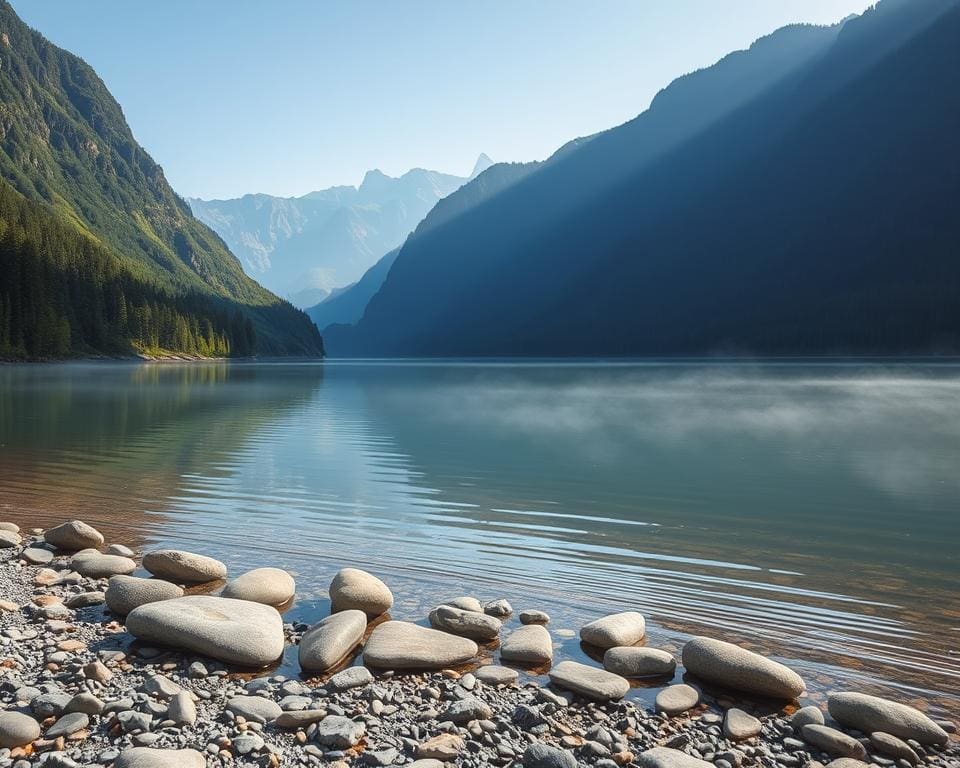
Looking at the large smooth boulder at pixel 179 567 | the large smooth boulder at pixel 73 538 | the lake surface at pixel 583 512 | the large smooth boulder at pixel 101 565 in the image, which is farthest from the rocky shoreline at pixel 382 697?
the large smooth boulder at pixel 73 538

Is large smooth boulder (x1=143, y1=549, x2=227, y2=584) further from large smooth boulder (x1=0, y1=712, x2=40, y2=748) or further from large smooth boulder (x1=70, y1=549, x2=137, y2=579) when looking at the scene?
large smooth boulder (x1=0, y1=712, x2=40, y2=748)

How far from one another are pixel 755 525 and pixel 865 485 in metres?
8.33

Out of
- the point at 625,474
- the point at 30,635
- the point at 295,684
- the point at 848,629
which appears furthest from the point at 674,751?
the point at 625,474

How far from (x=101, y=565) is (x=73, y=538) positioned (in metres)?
2.27

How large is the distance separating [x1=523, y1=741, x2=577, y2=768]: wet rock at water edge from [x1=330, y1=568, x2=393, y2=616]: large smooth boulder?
4.51m

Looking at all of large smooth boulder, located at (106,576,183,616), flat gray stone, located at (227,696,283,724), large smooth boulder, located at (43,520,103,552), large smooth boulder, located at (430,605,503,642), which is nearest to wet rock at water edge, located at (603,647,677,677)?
large smooth boulder, located at (430,605,503,642)

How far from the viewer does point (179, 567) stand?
11969 millimetres

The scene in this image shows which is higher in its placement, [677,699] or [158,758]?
[158,758]

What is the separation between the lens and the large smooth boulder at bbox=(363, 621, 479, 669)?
8.58 meters

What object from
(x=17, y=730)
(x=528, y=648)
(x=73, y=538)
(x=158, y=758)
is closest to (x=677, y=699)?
(x=528, y=648)

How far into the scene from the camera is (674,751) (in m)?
6.53

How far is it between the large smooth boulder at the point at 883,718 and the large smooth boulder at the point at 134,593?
883 centimetres

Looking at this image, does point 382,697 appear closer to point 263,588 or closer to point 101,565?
point 263,588

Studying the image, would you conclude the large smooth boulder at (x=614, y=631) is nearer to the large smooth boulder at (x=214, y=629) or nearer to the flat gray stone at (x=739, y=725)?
the flat gray stone at (x=739, y=725)
